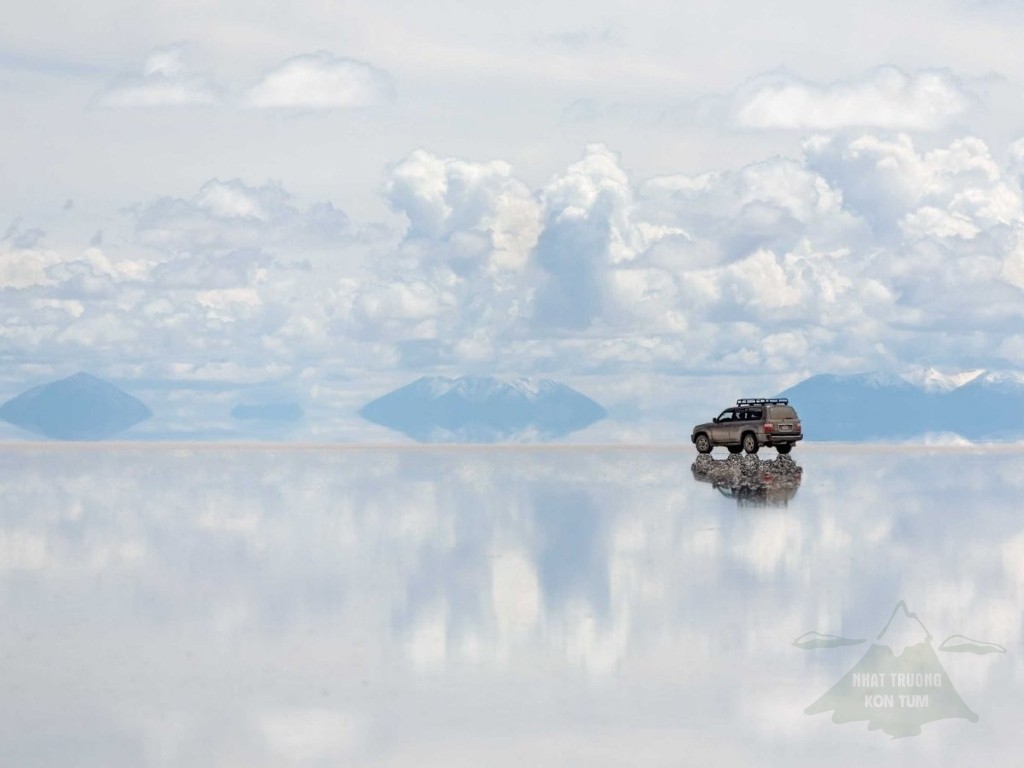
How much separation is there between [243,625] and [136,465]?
46.6 meters

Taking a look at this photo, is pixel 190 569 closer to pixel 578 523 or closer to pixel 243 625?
pixel 243 625

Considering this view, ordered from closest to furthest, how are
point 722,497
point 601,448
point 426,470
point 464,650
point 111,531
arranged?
point 464,650
point 111,531
point 722,497
point 426,470
point 601,448

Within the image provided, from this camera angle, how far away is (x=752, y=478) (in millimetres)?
50406

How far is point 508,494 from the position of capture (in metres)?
43.1

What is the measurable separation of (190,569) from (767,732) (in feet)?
48.4

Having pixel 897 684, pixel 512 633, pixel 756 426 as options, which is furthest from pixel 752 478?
pixel 897 684

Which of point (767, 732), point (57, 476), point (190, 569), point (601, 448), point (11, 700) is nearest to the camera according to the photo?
point (767, 732)

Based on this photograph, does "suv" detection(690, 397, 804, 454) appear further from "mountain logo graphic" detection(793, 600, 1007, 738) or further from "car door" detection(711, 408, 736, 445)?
"mountain logo graphic" detection(793, 600, 1007, 738)

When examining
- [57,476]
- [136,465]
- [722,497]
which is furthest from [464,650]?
[136,465]

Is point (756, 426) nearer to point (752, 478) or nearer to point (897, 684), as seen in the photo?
point (752, 478)

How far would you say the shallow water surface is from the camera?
44.4ft

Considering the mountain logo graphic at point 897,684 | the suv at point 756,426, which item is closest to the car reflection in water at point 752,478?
the suv at point 756,426

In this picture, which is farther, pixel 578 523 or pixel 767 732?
pixel 578 523

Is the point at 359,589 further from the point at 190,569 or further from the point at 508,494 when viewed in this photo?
the point at 508,494
